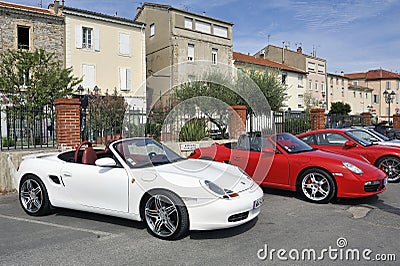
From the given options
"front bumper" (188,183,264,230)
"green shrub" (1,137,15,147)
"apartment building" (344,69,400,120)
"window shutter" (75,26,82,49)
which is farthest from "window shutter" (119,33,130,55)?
"apartment building" (344,69,400,120)

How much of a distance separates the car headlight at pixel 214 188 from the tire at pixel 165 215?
0.37 meters

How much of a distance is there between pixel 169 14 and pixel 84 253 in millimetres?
27888

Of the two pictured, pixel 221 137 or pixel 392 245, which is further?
pixel 221 137

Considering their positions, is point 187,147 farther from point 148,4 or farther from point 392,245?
point 148,4

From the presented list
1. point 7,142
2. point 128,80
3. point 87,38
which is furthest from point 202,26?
point 7,142

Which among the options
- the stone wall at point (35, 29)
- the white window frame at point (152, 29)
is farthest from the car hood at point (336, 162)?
the white window frame at point (152, 29)

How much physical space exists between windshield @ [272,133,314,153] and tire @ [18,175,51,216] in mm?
4451

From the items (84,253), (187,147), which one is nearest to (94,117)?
(187,147)

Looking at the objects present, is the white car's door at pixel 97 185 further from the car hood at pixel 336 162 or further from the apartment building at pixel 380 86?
the apartment building at pixel 380 86

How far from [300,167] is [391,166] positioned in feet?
11.1

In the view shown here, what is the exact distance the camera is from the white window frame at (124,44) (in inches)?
1077

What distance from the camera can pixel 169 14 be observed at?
2941cm

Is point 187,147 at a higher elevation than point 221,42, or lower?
lower

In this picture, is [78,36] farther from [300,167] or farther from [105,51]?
[300,167]
